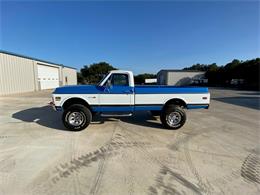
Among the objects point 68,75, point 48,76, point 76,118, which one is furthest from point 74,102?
point 68,75

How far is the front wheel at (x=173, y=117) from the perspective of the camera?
5117 mm

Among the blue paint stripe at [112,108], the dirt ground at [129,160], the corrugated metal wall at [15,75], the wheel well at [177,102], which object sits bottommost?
the dirt ground at [129,160]

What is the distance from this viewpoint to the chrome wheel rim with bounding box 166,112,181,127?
16.9 feet

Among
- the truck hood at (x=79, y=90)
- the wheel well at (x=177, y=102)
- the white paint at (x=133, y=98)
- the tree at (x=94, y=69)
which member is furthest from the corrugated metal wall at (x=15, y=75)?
the tree at (x=94, y=69)

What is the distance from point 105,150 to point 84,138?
Result: 1020mm

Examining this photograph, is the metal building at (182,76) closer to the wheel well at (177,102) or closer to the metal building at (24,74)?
the metal building at (24,74)

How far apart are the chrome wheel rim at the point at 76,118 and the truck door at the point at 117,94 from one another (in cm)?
74

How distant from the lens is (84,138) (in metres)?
4.39

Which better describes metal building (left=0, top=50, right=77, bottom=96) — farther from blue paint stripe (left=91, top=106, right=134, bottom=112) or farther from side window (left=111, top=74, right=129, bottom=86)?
side window (left=111, top=74, right=129, bottom=86)

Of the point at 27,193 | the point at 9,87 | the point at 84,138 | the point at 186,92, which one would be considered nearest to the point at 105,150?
the point at 84,138

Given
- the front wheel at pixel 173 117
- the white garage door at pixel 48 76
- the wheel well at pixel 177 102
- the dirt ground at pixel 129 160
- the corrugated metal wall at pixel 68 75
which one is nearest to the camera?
the dirt ground at pixel 129 160

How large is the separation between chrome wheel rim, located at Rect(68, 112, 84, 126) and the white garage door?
21836mm

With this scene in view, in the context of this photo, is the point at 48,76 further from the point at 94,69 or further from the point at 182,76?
the point at 182,76

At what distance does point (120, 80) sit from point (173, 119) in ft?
7.46
